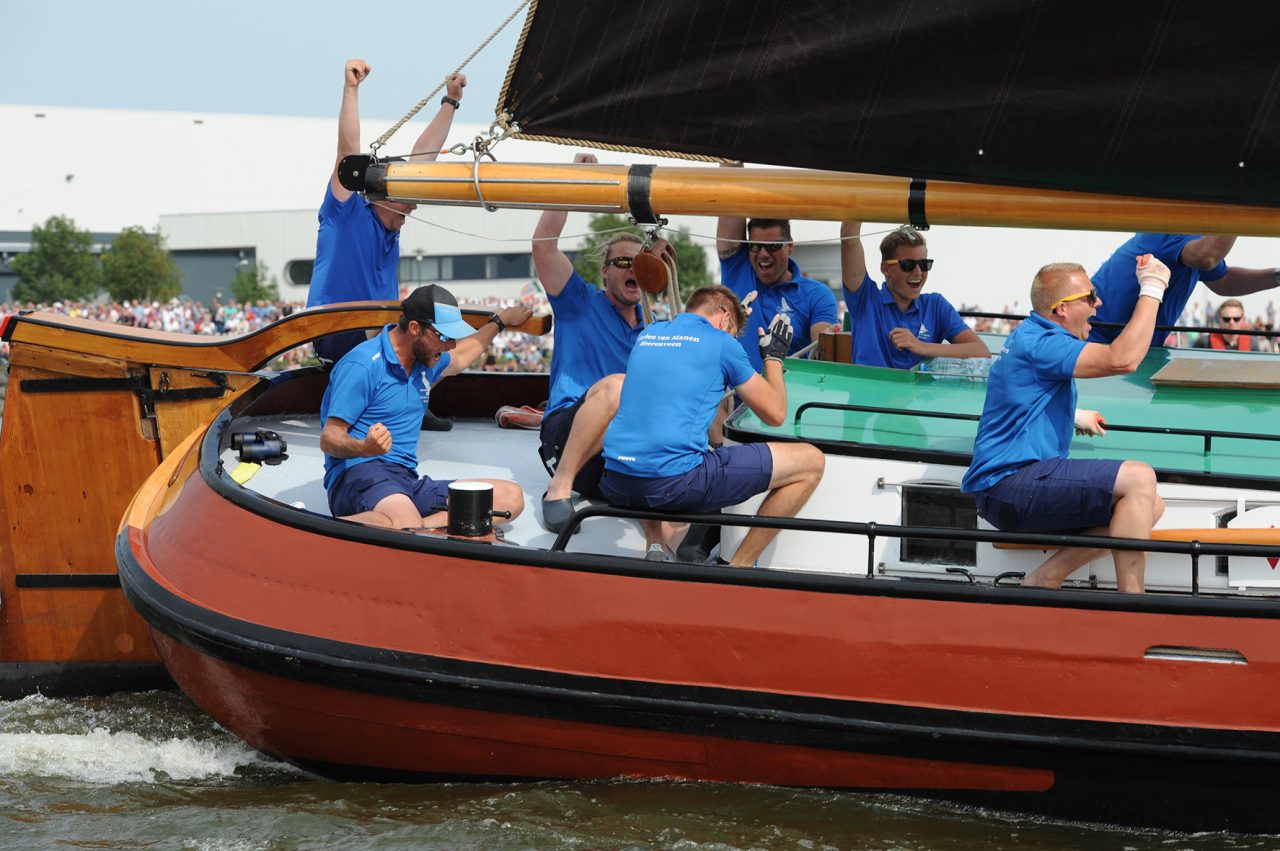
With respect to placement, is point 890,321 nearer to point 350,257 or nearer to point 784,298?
point 784,298

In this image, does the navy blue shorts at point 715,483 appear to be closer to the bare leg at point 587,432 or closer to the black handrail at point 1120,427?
the black handrail at point 1120,427

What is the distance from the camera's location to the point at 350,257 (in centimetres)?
725

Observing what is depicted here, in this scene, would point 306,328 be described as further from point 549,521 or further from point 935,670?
point 935,670

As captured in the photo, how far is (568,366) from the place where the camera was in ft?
21.4

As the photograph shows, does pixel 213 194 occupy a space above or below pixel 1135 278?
above

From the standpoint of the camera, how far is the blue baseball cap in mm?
5832

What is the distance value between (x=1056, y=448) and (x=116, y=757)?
4007 millimetres

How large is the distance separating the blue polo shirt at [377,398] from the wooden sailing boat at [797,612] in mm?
504

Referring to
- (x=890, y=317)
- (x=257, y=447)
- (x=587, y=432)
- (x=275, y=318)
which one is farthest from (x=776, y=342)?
(x=275, y=318)

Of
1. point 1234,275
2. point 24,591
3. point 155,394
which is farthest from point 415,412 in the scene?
point 1234,275

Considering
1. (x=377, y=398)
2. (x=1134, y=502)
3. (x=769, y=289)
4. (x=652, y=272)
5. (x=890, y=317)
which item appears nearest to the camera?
(x=1134, y=502)

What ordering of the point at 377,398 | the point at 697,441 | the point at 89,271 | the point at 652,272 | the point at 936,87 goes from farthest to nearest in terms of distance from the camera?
the point at 89,271 → the point at 377,398 → the point at 652,272 → the point at 697,441 → the point at 936,87

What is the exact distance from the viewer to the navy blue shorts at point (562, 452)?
233 inches

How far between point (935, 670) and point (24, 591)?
4.28m
